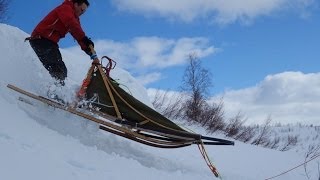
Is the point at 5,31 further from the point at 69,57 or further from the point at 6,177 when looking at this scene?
the point at 6,177

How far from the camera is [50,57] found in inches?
256

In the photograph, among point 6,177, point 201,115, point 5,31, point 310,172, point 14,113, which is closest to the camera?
point 6,177

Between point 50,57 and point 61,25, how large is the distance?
447 millimetres

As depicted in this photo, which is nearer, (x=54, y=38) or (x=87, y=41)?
(x=87, y=41)

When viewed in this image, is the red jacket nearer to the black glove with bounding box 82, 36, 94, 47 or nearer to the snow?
the black glove with bounding box 82, 36, 94, 47

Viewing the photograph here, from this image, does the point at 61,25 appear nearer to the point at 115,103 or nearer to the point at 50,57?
the point at 50,57

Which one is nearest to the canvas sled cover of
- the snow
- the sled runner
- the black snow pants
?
the sled runner

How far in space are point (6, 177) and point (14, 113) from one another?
5.96 feet

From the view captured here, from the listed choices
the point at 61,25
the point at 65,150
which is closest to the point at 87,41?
the point at 61,25

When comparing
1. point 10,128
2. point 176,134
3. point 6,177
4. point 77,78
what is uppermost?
point 77,78

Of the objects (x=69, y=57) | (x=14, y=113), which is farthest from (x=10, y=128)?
(x=69, y=57)

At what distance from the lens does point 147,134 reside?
6.51 metres

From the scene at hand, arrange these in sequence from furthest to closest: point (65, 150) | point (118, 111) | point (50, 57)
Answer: point (50, 57) → point (118, 111) → point (65, 150)

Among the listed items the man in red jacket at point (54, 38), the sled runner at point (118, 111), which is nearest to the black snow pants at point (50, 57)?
the man in red jacket at point (54, 38)
